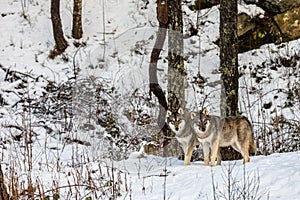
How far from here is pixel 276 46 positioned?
14.0 metres

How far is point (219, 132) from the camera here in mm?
7492

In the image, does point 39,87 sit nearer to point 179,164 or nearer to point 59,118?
point 59,118

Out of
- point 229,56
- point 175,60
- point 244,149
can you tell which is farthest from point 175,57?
point 244,149

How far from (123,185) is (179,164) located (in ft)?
5.05

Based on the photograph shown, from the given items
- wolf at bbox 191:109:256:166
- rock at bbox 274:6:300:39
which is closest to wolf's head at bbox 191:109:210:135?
wolf at bbox 191:109:256:166

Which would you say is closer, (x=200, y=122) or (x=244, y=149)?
(x=200, y=122)

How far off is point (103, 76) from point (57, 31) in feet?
5.73

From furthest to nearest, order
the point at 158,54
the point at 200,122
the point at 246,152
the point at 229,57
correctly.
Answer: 1. the point at 158,54
2. the point at 229,57
3. the point at 246,152
4. the point at 200,122

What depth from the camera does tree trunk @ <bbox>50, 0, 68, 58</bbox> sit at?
13766 millimetres

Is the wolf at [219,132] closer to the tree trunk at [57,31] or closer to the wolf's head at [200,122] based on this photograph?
the wolf's head at [200,122]

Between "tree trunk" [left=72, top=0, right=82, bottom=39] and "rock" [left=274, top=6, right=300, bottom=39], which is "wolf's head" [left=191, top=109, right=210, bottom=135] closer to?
"rock" [left=274, top=6, right=300, bottom=39]

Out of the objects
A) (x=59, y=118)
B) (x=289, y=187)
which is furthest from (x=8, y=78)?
(x=289, y=187)

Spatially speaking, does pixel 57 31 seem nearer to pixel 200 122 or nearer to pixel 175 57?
pixel 175 57

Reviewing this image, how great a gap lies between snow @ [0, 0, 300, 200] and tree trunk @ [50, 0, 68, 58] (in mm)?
202
